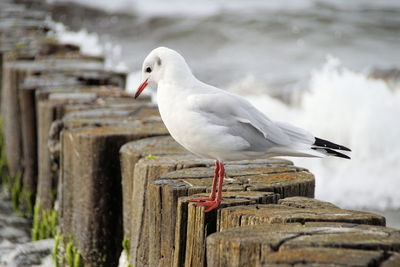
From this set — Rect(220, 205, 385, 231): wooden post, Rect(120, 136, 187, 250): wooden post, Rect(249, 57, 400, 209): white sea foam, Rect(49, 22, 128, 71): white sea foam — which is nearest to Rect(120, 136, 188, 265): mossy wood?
Rect(120, 136, 187, 250): wooden post

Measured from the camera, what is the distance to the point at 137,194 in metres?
4.04

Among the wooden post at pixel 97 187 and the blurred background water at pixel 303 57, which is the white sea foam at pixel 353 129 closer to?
the blurred background water at pixel 303 57

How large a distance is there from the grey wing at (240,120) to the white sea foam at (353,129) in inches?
228

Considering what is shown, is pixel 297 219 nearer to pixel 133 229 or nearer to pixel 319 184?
pixel 133 229

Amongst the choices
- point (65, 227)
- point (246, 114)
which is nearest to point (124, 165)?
point (65, 227)

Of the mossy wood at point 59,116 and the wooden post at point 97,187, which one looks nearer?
the wooden post at point 97,187

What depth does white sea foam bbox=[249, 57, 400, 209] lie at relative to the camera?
983cm

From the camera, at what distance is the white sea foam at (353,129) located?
9828mm

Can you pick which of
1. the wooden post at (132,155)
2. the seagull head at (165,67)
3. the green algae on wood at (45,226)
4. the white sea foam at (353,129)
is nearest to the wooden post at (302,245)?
the seagull head at (165,67)

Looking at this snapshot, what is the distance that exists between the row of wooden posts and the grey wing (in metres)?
0.28

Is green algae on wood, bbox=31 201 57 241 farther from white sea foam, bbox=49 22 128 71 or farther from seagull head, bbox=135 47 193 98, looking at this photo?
white sea foam, bbox=49 22 128 71

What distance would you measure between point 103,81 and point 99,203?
281 cm

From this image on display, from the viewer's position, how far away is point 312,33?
18.4m

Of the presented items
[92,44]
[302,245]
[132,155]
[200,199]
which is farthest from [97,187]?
[92,44]
